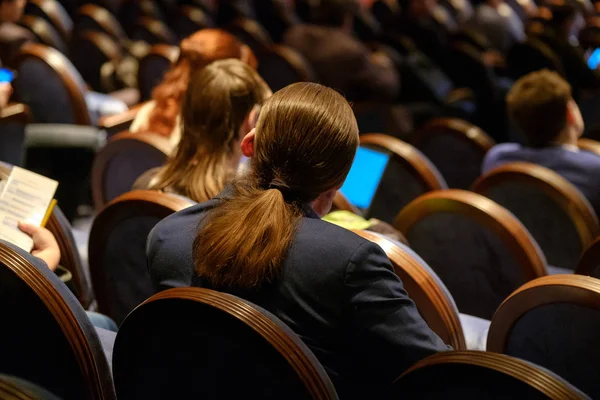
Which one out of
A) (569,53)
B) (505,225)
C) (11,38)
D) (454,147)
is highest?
(505,225)

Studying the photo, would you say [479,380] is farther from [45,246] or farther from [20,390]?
[45,246]

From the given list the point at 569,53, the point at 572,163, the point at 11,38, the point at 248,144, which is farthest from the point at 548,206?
the point at 569,53

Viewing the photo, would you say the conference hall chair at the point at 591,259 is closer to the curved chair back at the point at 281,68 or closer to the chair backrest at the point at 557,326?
the chair backrest at the point at 557,326

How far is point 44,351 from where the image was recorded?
1281 millimetres

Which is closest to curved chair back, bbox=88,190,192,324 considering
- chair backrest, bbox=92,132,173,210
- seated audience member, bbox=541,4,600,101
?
chair backrest, bbox=92,132,173,210

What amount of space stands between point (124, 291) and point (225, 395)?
83cm

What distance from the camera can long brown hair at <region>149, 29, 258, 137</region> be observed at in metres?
2.62

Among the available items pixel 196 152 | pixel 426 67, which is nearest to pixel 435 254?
pixel 196 152

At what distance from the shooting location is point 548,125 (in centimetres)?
271

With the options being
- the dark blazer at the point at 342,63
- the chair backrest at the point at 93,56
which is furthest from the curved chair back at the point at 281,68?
the chair backrest at the point at 93,56

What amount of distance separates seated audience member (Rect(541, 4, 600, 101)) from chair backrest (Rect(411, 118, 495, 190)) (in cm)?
234

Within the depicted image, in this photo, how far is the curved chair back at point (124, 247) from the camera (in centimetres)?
175

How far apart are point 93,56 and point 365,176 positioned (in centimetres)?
268

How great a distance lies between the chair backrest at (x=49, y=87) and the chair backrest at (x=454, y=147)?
1.34 meters
